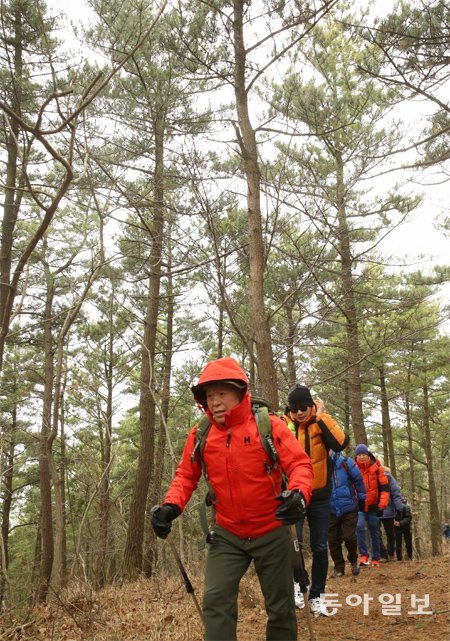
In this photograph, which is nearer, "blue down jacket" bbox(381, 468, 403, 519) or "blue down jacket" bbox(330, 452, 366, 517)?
"blue down jacket" bbox(330, 452, 366, 517)

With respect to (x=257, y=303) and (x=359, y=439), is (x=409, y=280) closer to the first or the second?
(x=359, y=439)

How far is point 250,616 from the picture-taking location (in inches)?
208

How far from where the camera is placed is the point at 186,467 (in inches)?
137

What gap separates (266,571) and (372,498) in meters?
6.04

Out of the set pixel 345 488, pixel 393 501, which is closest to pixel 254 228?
pixel 345 488

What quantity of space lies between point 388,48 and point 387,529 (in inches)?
302

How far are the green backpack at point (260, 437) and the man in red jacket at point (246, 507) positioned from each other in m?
0.03

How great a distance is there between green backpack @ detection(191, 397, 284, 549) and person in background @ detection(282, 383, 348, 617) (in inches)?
55.9

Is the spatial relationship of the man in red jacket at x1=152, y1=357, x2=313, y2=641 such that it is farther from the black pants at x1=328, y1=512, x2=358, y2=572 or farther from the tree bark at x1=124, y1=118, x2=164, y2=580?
the tree bark at x1=124, y1=118, x2=164, y2=580

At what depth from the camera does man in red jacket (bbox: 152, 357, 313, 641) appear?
3.23 m

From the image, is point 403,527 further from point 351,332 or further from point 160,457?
point 160,457

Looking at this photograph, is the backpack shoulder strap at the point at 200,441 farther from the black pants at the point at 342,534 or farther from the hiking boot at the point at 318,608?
the black pants at the point at 342,534

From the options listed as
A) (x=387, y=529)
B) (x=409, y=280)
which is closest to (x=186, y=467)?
(x=387, y=529)

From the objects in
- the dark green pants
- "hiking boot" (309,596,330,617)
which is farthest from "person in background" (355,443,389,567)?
the dark green pants
